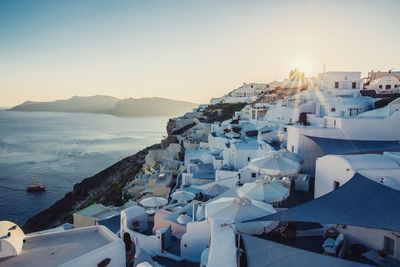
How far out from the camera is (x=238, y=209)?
983cm

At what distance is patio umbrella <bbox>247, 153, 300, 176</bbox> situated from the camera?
535 inches

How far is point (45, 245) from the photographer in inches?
306

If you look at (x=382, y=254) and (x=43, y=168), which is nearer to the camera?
(x=382, y=254)

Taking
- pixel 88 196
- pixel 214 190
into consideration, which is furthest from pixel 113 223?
pixel 88 196

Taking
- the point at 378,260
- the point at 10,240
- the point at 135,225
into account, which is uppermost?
the point at 10,240

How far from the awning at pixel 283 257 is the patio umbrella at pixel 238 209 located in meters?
1.93

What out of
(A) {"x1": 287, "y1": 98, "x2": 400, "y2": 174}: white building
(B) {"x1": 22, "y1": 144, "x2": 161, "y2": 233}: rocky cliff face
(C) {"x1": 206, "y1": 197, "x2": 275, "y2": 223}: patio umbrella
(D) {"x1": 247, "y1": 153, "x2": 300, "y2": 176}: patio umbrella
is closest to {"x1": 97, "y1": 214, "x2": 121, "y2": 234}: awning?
(C) {"x1": 206, "y1": 197, "x2": 275, "y2": 223}: patio umbrella

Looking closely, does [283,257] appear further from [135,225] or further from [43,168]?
[43,168]

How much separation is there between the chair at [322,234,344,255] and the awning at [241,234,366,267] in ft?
4.63

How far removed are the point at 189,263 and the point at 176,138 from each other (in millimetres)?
34443

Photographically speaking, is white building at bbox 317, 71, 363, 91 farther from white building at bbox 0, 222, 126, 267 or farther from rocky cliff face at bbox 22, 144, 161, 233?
white building at bbox 0, 222, 126, 267

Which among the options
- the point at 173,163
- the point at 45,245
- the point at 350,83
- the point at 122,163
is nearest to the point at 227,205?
the point at 45,245

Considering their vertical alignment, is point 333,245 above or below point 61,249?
below

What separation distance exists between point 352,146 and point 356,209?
312 inches
